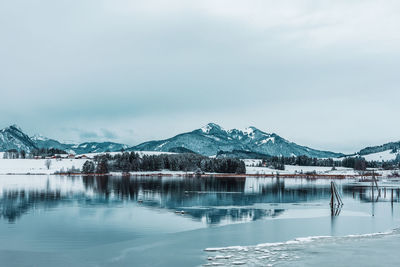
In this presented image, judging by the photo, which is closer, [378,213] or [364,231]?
[364,231]

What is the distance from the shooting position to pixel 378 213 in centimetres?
5506

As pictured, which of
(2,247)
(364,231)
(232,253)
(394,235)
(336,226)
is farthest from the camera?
(336,226)

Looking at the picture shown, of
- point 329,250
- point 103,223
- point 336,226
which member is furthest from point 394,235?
point 103,223

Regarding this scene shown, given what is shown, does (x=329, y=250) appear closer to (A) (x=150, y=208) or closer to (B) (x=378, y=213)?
(B) (x=378, y=213)

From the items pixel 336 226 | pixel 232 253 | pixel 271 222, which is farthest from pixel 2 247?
pixel 336 226

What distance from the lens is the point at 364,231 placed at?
39.0 m

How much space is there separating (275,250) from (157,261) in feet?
28.4

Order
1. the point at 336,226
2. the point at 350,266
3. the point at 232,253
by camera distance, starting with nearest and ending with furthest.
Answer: the point at 350,266 < the point at 232,253 < the point at 336,226

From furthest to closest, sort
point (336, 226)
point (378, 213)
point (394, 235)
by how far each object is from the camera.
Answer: point (378, 213) → point (336, 226) → point (394, 235)

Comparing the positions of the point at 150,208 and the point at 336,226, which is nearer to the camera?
the point at 336,226

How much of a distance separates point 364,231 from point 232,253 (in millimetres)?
17179

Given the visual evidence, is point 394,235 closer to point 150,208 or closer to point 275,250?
point 275,250

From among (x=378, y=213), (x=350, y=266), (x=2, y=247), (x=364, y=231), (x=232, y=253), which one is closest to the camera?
(x=350, y=266)

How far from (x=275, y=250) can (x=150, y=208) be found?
105 feet
